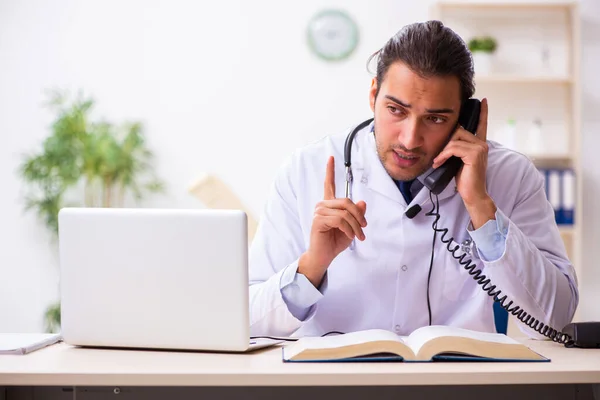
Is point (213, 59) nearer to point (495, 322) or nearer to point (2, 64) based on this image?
point (2, 64)

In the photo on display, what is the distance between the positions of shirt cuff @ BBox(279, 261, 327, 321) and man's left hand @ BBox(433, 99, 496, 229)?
358 mm

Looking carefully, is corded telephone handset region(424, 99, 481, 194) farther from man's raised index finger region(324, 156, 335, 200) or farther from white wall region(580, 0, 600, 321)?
white wall region(580, 0, 600, 321)

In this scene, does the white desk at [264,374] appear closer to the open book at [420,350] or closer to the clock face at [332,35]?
the open book at [420,350]

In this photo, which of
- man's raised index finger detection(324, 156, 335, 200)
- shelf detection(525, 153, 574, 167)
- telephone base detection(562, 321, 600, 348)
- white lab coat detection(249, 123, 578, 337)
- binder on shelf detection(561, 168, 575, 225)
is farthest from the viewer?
shelf detection(525, 153, 574, 167)

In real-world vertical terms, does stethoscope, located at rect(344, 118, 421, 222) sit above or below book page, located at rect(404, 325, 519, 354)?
above

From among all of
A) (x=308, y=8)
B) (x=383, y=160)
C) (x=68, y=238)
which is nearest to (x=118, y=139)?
(x=308, y=8)

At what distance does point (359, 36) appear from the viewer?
4383 mm

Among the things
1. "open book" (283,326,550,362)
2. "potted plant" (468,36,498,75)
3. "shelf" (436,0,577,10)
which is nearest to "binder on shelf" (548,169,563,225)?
"potted plant" (468,36,498,75)

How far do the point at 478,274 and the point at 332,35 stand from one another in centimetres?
284

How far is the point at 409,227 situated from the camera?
192 centimetres

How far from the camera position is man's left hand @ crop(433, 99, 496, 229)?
1682 millimetres

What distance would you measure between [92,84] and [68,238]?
124 inches

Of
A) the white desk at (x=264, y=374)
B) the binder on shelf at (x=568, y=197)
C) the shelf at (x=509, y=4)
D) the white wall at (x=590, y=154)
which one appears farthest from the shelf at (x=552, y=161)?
the white desk at (x=264, y=374)

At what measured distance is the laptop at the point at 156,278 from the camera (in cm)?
136
